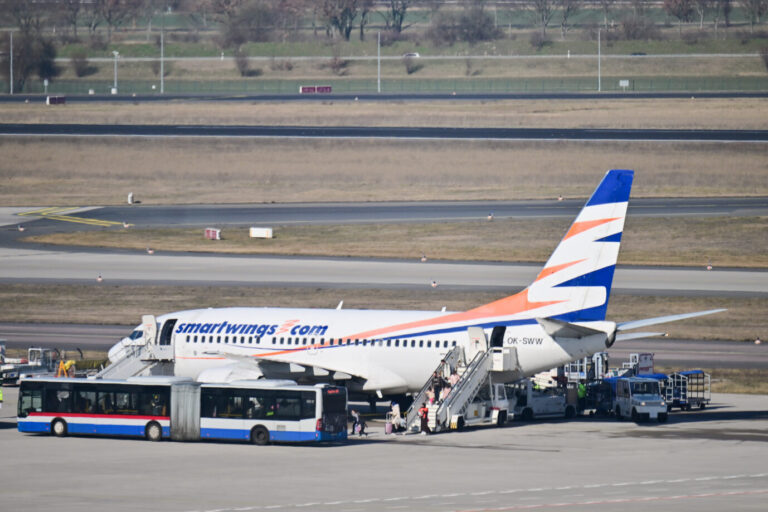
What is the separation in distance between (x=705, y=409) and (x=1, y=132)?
11324 centimetres

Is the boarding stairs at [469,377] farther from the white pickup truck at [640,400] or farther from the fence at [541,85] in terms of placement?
the fence at [541,85]

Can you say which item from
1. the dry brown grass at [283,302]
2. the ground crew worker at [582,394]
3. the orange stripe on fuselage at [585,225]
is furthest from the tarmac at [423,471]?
the dry brown grass at [283,302]

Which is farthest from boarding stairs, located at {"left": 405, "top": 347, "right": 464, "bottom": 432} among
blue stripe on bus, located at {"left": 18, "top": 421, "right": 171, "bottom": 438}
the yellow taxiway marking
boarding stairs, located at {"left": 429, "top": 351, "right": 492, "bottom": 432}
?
the yellow taxiway marking

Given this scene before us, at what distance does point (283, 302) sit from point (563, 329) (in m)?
34.4

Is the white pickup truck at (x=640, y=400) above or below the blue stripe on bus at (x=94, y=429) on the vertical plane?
above

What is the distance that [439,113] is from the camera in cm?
15788

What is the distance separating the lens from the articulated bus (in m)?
48.4

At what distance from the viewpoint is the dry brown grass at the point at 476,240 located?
9819 cm

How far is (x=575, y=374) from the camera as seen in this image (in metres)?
61.2

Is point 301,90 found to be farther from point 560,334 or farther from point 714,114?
point 560,334

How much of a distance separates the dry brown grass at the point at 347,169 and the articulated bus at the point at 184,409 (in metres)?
76.6

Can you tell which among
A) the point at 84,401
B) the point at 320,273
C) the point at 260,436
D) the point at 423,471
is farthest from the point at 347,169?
the point at 423,471

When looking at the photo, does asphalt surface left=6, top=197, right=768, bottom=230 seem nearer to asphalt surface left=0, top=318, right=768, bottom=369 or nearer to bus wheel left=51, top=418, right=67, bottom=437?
asphalt surface left=0, top=318, right=768, bottom=369

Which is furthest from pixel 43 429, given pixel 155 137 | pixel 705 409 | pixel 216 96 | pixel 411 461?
pixel 216 96
